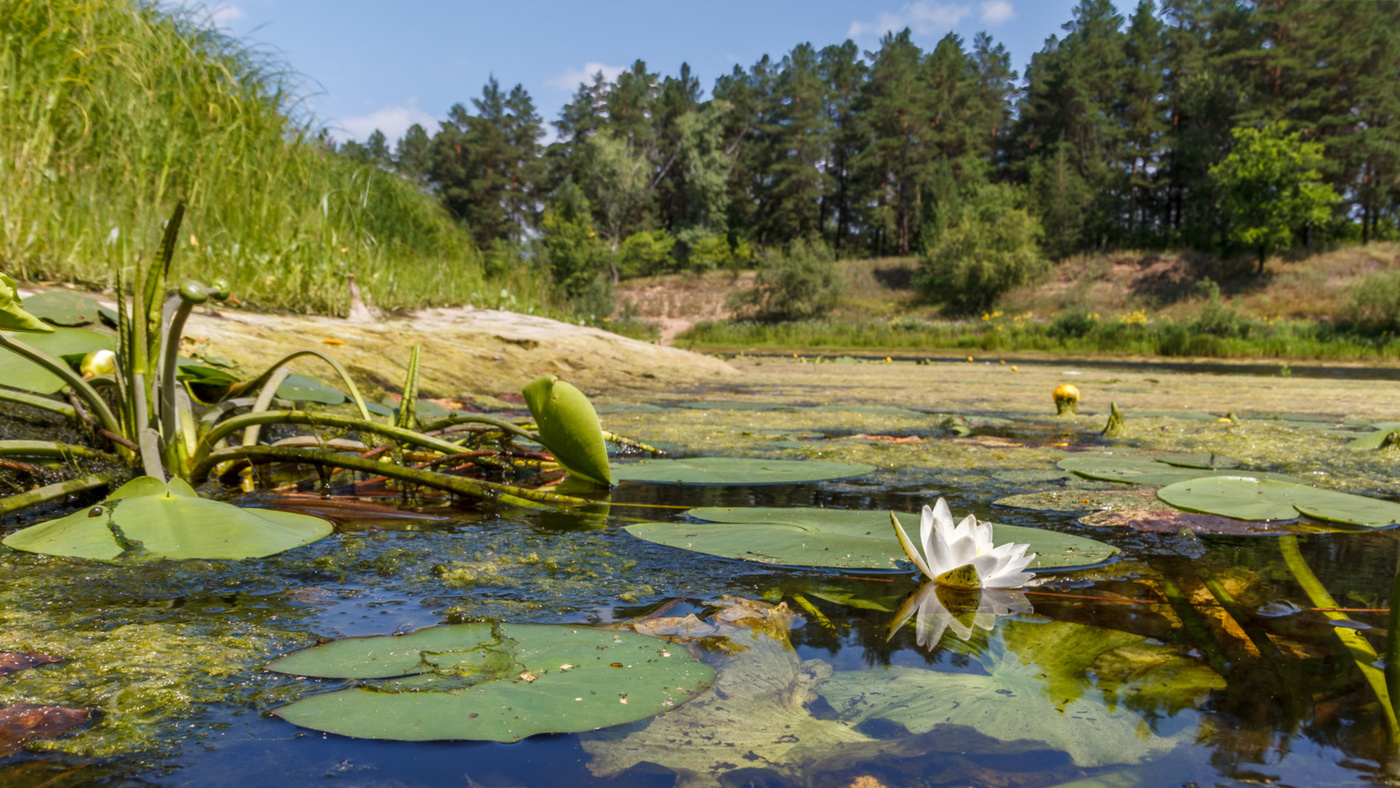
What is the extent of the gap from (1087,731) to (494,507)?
893 mm

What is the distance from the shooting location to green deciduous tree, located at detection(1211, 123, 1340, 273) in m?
18.5

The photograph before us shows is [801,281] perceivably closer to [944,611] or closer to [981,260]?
[981,260]

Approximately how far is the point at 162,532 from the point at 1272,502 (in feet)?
4.74

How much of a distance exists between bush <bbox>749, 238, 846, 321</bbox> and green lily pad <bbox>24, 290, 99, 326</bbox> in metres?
20.4

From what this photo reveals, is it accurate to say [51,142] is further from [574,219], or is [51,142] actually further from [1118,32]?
[1118,32]

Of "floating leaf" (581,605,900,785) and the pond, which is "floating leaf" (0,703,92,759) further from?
"floating leaf" (581,605,900,785)

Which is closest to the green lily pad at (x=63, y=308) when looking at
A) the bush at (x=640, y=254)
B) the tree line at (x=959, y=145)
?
the tree line at (x=959, y=145)

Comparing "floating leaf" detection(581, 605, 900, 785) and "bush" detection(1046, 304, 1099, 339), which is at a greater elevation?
"bush" detection(1046, 304, 1099, 339)

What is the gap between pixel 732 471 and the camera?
1.39 metres

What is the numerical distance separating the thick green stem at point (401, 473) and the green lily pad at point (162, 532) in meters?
0.16

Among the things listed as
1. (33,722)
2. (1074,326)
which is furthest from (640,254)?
(33,722)

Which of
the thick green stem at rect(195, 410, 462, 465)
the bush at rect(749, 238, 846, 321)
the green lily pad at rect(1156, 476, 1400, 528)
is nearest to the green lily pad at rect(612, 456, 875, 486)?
the thick green stem at rect(195, 410, 462, 465)

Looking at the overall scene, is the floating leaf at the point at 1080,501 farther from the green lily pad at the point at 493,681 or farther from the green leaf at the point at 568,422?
the green lily pad at the point at 493,681

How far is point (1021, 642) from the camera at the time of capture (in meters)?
0.63
